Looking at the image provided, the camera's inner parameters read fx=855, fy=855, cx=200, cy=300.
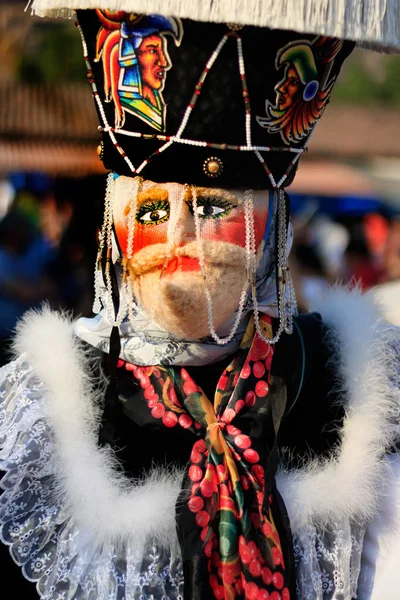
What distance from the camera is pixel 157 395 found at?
5.59 feet

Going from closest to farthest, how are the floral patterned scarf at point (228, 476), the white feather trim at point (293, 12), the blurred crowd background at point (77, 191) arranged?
the white feather trim at point (293, 12) → the floral patterned scarf at point (228, 476) → the blurred crowd background at point (77, 191)

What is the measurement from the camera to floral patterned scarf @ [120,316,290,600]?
1.61m

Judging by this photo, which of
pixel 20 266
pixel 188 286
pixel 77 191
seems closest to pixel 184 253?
pixel 188 286

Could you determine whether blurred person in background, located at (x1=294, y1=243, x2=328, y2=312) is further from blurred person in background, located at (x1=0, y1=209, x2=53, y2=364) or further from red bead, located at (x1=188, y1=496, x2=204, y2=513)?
red bead, located at (x1=188, y1=496, x2=204, y2=513)

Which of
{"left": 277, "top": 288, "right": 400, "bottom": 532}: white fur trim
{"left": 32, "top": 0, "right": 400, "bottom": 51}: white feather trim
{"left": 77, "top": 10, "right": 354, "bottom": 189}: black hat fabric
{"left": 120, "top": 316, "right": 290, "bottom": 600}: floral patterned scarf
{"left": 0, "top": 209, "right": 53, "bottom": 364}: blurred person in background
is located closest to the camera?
{"left": 32, "top": 0, "right": 400, "bottom": 51}: white feather trim

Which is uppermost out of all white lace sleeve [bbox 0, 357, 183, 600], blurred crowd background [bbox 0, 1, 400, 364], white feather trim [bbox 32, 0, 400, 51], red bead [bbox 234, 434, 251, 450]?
white feather trim [bbox 32, 0, 400, 51]

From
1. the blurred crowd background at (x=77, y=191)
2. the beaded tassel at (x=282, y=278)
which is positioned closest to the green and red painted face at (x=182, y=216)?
the beaded tassel at (x=282, y=278)

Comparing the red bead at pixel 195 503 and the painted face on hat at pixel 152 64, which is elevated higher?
the painted face on hat at pixel 152 64

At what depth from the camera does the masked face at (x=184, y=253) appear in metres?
1.55

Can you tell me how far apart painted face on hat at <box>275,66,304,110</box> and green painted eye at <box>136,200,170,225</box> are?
0.92ft

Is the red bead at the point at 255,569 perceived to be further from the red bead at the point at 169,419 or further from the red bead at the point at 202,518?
the red bead at the point at 169,419

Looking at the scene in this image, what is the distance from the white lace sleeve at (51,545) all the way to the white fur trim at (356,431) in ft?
0.97

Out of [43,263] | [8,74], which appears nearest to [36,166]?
[43,263]

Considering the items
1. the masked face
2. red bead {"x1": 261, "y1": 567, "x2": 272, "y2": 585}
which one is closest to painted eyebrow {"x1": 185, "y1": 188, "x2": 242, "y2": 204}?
the masked face
